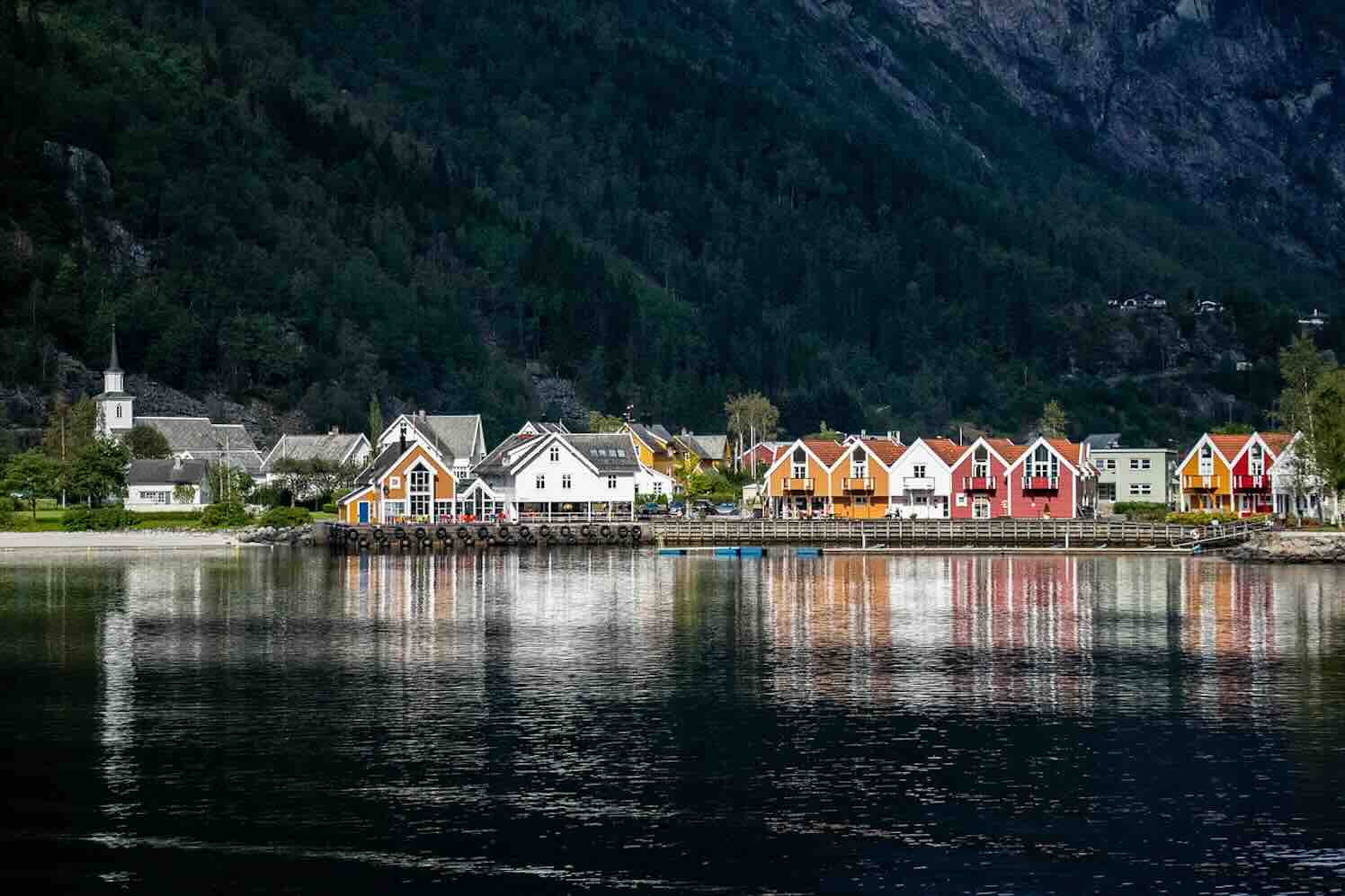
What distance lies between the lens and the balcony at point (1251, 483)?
486 feet

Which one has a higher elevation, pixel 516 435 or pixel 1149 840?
pixel 516 435

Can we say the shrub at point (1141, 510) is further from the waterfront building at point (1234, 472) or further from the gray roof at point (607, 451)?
the gray roof at point (607, 451)

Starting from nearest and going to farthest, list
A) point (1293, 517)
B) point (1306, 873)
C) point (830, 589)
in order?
1. point (1306, 873)
2. point (830, 589)
3. point (1293, 517)

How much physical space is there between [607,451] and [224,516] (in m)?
29.7

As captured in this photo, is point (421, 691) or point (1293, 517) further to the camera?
point (1293, 517)

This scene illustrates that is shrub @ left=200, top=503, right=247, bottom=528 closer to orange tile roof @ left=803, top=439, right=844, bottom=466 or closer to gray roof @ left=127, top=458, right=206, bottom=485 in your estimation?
gray roof @ left=127, top=458, right=206, bottom=485

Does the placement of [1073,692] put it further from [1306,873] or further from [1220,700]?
[1306,873]

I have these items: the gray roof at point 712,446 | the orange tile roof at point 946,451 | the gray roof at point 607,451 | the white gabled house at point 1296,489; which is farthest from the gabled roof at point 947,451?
the gray roof at point 712,446

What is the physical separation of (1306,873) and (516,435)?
128 m

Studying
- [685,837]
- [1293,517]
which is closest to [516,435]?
[1293,517]

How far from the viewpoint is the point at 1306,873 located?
3719cm

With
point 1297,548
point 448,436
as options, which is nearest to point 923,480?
point 1297,548

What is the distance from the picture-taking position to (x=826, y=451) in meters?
151

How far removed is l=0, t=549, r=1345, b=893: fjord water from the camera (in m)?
38.4
